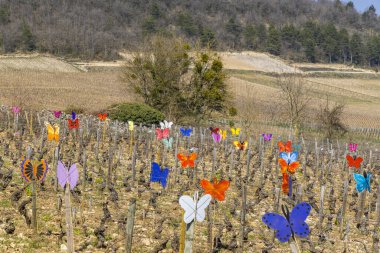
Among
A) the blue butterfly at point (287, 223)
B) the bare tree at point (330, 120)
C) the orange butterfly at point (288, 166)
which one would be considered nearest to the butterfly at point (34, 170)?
the blue butterfly at point (287, 223)

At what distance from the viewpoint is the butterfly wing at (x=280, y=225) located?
469 cm

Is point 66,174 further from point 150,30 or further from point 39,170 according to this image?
point 150,30

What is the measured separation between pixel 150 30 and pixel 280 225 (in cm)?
9321

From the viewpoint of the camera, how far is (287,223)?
475cm

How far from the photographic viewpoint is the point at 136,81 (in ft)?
95.1

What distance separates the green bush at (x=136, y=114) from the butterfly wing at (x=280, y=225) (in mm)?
17770

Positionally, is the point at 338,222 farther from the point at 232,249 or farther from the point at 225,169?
the point at 225,169

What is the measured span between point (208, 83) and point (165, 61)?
271 centimetres

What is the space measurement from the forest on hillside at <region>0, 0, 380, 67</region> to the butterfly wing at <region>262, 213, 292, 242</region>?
6468 centimetres

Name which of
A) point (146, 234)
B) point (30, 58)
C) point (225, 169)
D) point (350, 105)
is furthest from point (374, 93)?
point (146, 234)

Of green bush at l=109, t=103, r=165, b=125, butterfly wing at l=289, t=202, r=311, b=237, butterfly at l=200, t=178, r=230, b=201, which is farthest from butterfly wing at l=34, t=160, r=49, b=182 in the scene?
green bush at l=109, t=103, r=165, b=125

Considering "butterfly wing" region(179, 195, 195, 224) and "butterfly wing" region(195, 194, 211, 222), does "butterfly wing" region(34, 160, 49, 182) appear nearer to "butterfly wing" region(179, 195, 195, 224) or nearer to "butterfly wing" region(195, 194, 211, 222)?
"butterfly wing" region(179, 195, 195, 224)

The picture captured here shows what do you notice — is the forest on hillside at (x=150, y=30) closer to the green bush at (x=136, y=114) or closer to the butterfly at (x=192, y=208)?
the green bush at (x=136, y=114)

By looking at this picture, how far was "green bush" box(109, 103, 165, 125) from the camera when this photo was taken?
74.1 feet
